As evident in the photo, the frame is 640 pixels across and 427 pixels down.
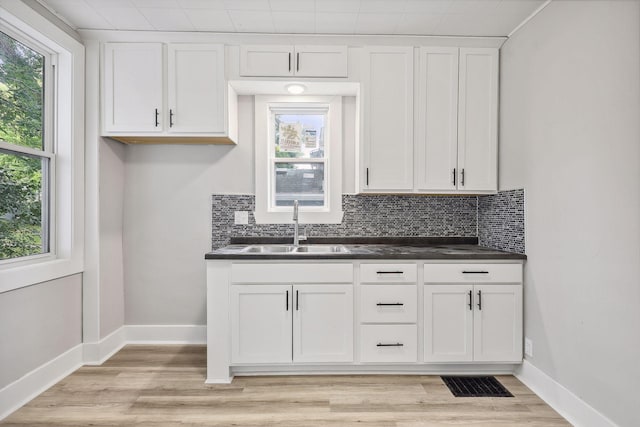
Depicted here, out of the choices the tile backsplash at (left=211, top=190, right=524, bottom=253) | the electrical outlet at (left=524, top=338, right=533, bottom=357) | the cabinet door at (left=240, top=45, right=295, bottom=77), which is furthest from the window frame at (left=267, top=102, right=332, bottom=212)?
the electrical outlet at (left=524, top=338, right=533, bottom=357)

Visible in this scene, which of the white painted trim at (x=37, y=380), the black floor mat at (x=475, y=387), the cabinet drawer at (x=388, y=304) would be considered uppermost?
the cabinet drawer at (x=388, y=304)

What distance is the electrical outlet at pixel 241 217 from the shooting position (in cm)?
302

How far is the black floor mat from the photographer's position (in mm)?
2217

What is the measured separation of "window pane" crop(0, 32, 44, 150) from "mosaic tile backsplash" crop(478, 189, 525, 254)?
3.24 m

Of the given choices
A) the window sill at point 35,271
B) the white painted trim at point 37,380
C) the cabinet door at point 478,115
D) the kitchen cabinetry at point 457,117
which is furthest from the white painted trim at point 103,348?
the cabinet door at point 478,115

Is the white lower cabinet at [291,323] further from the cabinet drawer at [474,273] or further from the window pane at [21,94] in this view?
the window pane at [21,94]

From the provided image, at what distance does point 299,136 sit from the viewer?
310 centimetres

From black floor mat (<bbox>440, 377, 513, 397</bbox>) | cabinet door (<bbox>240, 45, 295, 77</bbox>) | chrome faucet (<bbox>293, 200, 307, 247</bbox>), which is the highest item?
cabinet door (<bbox>240, 45, 295, 77</bbox>)

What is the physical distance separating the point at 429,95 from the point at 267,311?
191cm

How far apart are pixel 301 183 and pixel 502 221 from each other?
1603 mm

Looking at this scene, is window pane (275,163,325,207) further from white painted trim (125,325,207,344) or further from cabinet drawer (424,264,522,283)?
white painted trim (125,325,207,344)

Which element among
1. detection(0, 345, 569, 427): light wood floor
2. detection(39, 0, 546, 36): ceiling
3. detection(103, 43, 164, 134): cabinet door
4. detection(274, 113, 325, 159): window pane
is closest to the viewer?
detection(0, 345, 569, 427): light wood floor

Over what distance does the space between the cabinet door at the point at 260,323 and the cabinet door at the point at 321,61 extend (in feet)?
5.09

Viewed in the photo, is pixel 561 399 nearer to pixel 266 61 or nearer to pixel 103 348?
pixel 266 61
